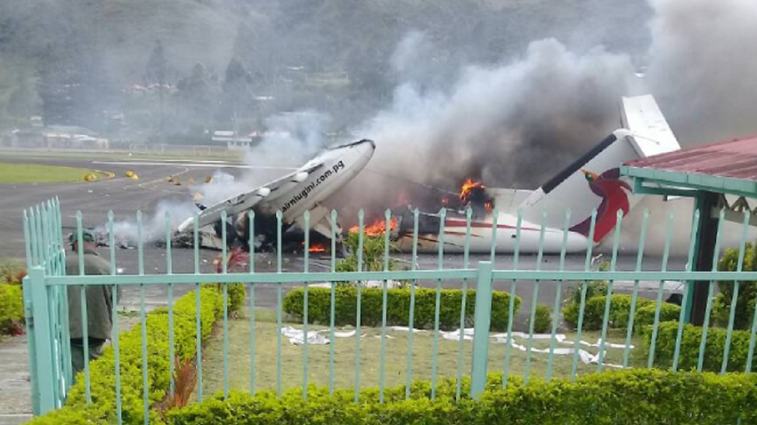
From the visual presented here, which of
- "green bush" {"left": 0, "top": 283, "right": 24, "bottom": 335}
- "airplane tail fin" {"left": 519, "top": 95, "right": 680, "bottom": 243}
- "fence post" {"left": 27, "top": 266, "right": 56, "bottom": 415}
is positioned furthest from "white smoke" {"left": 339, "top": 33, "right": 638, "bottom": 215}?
"fence post" {"left": 27, "top": 266, "right": 56, "bottom": 415}

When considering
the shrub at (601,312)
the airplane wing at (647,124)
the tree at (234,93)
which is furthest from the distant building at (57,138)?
the shrub at (601,312)

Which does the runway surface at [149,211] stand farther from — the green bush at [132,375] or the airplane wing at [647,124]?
the green bush at [132,375]

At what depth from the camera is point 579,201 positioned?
19.2 metres

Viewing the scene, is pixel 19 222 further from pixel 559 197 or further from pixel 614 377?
pixel 614 377

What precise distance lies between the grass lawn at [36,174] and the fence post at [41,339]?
20.7 metres

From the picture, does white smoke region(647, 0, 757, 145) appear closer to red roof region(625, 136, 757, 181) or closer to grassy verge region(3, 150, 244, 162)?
red roof region(625, 136, 757, 181)

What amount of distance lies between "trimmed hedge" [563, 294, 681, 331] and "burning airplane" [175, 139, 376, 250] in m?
8.73

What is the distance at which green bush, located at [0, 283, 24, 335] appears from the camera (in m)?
8.16

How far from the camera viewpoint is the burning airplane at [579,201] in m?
18.5

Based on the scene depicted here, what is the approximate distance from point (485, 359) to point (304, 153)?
1761 centimetres

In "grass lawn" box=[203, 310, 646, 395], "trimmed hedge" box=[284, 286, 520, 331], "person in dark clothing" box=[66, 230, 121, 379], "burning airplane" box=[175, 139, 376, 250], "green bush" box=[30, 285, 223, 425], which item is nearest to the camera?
"green bush" box=[30, 285, 223, 425]

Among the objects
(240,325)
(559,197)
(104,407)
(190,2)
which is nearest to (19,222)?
(190,2)

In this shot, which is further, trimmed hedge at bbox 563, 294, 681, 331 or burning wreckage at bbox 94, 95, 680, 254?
burning wreckage at bbox 94, 95, 680, 254

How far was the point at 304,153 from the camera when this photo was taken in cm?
2098
